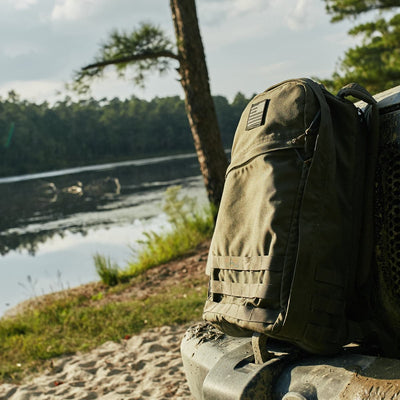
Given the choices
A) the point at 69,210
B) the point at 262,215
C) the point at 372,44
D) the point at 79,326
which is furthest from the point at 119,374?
the point at 69,210

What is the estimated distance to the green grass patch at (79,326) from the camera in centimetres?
507

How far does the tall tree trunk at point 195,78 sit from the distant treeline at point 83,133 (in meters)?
59.9

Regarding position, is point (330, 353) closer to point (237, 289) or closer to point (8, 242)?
point (237, 289)

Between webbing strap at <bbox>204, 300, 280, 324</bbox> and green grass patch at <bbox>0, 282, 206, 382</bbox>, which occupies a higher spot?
webbing strap at <bbox>204, 300, 280, 324</bbox>

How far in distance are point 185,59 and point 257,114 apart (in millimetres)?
7344

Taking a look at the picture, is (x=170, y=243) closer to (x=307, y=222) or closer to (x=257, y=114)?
(x=257, y=114)

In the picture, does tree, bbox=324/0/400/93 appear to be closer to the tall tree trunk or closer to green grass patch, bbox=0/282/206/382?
the tall tree trunk

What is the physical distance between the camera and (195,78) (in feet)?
28.9

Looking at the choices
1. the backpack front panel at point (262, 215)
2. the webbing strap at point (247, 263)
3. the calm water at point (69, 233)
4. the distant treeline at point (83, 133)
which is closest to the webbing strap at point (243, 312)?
the backpack front panel at point (262, 215)

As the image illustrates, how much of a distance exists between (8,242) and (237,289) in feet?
53.9

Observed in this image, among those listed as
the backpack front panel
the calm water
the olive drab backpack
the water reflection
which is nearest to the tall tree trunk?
the calm water

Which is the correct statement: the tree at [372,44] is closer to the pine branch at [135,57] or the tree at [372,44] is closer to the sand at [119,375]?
the pine branch at [135,57]

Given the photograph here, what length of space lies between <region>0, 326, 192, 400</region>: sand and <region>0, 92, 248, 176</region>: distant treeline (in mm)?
63602

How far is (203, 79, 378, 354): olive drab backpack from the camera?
154 centimetres
